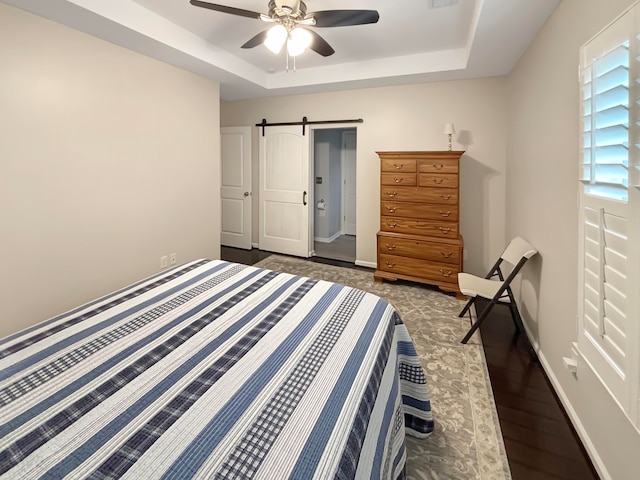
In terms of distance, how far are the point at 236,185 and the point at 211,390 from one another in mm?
4889

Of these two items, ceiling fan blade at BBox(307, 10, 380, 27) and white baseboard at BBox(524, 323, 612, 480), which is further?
ceiling fan blade at BBox(307, 10, 380, 27)

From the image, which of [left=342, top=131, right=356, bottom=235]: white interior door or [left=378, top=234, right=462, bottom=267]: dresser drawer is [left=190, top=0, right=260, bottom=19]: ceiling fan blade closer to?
[left=378, top=234, right=462, bottom=267]: dresser drawer

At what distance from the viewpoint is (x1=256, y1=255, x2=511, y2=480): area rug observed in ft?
5.28

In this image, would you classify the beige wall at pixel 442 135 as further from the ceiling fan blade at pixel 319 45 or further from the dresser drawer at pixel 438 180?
the ceiling fan blade at pixel 319 45

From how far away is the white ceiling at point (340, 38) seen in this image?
2.45 meters

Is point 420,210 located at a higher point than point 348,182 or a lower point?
lower

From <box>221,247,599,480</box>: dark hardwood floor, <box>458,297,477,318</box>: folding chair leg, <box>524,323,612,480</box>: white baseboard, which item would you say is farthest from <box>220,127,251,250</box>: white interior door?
<box>524,323,612,480</box>: white baseboard

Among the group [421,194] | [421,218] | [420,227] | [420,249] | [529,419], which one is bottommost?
[529,419]

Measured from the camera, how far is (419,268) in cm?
388

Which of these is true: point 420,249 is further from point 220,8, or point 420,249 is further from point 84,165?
point 84,165

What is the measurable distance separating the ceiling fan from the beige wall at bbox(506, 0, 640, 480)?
47.0 inches

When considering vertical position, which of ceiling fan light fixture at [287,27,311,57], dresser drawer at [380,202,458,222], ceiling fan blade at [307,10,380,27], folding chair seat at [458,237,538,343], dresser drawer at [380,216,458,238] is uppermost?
ceiling fan blade at [307,10,380,27]

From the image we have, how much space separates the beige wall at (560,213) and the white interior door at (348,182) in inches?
150

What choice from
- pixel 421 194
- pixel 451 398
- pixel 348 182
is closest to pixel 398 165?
pixel 421 194
